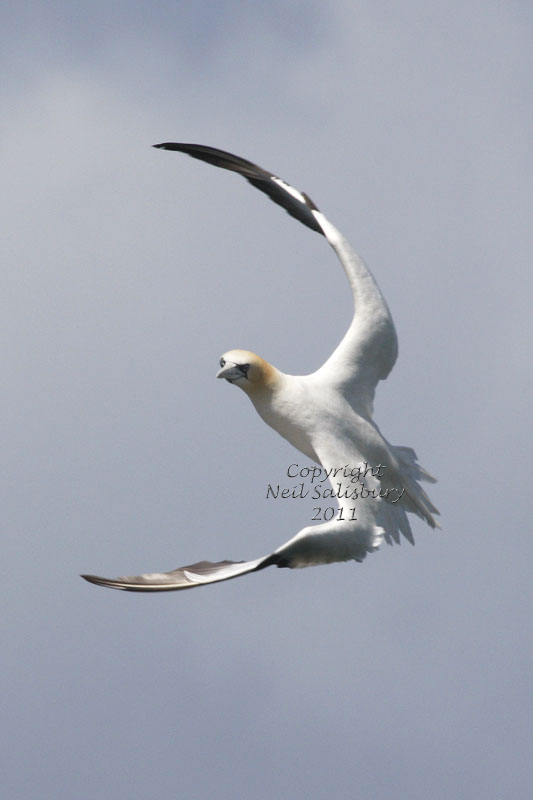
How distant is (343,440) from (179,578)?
305 centimetres

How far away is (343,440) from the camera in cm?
2527

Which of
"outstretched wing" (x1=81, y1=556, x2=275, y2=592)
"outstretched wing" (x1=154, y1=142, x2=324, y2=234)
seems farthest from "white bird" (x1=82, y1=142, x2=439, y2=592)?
"outstretched wing" (x1=154, y1=142, x2=324, y2=234)

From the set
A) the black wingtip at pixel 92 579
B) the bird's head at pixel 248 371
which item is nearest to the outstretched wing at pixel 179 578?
the black wingtip at pixel 92 579

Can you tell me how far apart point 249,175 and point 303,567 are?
783 centimetres

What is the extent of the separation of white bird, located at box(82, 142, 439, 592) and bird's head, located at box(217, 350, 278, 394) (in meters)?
0.01

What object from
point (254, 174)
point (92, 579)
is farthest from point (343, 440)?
point (254, 174)

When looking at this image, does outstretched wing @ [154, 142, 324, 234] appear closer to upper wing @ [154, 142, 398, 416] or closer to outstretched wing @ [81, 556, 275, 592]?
upper wing @ [154, 142, 398, 416]

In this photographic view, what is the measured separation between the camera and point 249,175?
28797 millimetres

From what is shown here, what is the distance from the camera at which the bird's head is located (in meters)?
25.6

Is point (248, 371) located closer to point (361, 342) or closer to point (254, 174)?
point (361, 342)

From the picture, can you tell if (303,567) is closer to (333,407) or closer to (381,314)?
(333,407)

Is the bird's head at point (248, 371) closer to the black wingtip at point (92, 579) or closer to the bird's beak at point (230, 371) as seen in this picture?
the bird's beak at point (230, 371)

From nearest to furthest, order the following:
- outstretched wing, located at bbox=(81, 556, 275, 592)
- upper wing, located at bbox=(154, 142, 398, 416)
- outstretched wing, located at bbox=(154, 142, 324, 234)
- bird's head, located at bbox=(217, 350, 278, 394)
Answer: outstretched wing, located at bbox=(81, 556, 275, 592)
bird's head, located at bbox=(217, 350, 278, 394)
upper wing, located at bbox=(154, 142, 398, 416)
outstretched wing, located at bbox=(154, 142, 324, 234)

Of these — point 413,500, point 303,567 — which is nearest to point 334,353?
point 413,500
